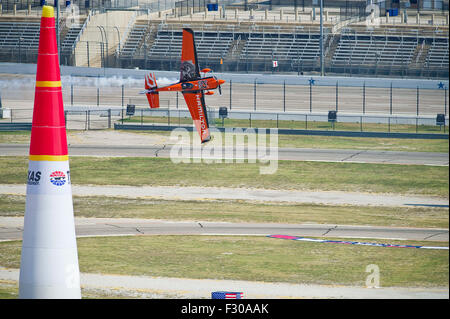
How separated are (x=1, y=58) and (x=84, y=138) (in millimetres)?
36941

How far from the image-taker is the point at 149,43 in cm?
9412

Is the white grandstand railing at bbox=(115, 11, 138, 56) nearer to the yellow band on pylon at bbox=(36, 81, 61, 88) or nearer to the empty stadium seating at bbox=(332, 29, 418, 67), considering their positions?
the empty stadium seating at bbox=(332, 29, 418, 67)

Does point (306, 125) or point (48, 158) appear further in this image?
point (306, 125)

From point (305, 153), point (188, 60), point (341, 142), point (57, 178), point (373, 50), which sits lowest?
point (305, 153)

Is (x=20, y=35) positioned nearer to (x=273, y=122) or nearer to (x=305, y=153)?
(x=273, y=122)

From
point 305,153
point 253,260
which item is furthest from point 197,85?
point 253,260

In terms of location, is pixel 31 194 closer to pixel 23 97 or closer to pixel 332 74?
pixel 23 97

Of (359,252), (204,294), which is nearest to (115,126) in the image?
(359,252)

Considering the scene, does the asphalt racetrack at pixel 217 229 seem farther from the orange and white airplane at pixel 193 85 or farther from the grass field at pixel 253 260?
the orange and white airplane at pixel 193 85

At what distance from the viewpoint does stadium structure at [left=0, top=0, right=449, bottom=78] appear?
8712 cm

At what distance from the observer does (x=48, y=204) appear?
35.9ft

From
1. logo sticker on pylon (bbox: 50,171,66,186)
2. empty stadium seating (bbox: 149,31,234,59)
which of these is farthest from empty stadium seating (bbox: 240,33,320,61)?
logo sticker on pylon (bbox: 50,171,66,186)

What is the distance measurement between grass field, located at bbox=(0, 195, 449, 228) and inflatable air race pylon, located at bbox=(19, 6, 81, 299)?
2260cm

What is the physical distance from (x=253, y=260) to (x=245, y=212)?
9721 millimetres
